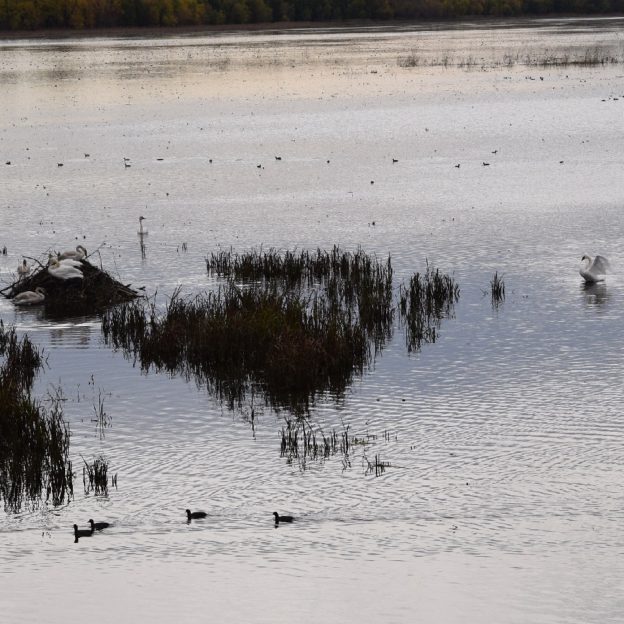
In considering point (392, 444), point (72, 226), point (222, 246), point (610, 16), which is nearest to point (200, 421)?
point (392, 444)

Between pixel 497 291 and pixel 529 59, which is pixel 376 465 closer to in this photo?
pixel 497 291

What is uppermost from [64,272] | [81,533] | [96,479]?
[64,272]

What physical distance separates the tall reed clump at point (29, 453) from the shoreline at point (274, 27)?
10598 centimetres

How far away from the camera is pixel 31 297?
18.0 meters

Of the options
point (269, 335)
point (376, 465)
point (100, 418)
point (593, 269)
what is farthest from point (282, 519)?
point (593, 269)

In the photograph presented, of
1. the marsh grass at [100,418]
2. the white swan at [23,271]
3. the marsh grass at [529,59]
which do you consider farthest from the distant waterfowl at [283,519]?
the marsh grass at [529,59]

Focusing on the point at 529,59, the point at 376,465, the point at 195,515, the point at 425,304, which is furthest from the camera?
the point at 529,59

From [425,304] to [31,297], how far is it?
18.0ft

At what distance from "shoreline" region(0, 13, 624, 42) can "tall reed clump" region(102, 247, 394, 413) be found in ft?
332

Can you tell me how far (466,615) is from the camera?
29.0 ft

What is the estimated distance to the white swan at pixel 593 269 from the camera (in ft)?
60.6

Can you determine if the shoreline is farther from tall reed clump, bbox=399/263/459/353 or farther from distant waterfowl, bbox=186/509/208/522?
distant waterfowl, bbox=186/509/208/522

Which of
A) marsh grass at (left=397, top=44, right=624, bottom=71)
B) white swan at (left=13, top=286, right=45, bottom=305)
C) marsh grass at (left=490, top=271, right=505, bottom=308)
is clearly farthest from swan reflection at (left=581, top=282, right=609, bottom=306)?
marsh grass at (left=397, top=44, right=624, bottom=71)

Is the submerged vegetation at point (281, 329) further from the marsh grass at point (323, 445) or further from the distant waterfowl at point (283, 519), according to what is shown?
the distant waterfowl at point (283, 519)
